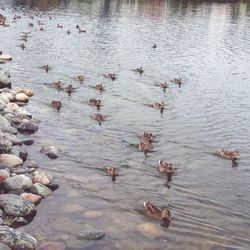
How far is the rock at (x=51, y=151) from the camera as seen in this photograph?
16712 mm

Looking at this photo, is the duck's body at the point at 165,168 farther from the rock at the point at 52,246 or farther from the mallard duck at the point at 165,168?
the rock at the point at 52,246

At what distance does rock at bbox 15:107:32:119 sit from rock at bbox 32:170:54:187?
19.8 ft

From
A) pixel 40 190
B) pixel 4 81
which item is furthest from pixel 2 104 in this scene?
pixel 40 190

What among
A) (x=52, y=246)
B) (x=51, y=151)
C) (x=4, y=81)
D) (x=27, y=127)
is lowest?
(x=52, y=246)

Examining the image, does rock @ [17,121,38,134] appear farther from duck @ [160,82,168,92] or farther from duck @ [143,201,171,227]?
duck @ [160,82,168,92]

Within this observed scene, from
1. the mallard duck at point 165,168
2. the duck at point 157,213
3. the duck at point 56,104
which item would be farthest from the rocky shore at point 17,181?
the mallard duck at point 165,168

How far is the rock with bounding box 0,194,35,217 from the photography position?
40.1 ft

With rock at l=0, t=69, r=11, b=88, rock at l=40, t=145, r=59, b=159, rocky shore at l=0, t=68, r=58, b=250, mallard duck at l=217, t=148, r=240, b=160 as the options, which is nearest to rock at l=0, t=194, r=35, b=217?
rocky shore at l=0, t=68, r=58, b=250

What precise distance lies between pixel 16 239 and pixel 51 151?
640 cm

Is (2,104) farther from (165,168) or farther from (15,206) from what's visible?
(15,206)

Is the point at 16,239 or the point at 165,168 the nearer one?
the point at 16,239

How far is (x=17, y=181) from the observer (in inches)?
538

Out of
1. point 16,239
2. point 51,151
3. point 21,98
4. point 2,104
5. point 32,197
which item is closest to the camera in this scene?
point 16,239

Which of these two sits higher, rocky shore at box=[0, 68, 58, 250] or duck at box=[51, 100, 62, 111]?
duck at box=[51, 100, 62, 111]
